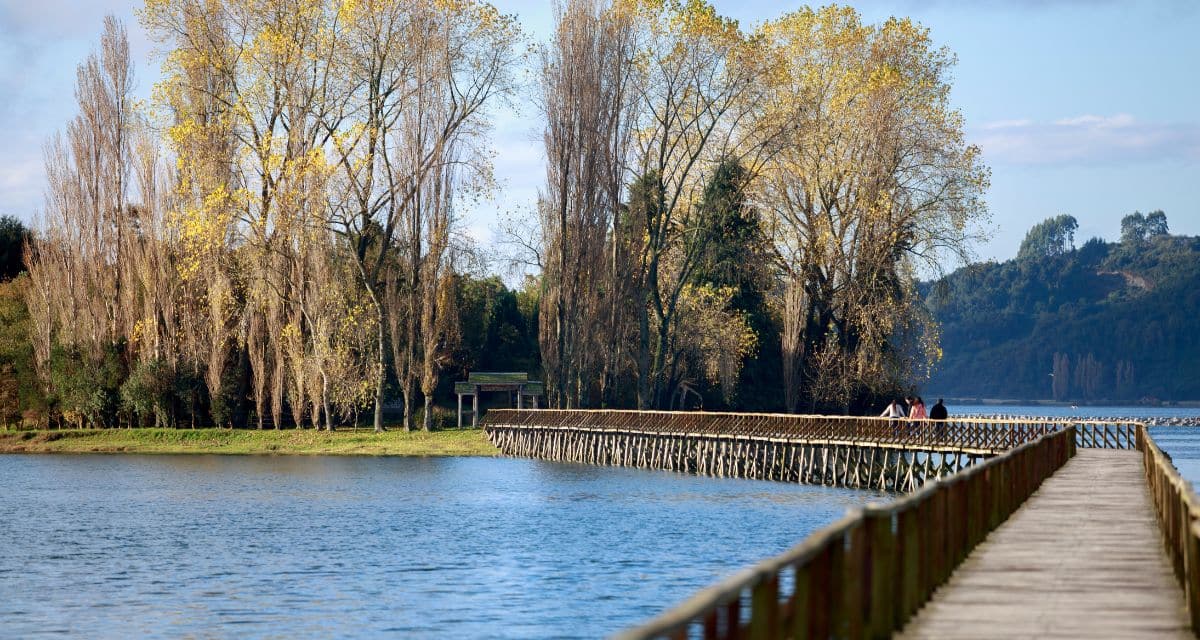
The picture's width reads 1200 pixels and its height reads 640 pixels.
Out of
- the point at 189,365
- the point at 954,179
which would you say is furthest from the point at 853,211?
the point at 189,365

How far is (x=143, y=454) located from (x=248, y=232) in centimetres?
1129

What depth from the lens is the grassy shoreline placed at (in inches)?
2685

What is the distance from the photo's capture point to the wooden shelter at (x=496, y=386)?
245 feet

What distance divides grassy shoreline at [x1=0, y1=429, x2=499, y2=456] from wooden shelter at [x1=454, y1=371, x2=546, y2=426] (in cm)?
284

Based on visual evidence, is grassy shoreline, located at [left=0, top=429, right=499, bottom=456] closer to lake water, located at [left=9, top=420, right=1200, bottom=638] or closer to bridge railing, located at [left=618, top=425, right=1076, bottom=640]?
lake water, located at [left=9, top=420, right=1200, bottom=638]

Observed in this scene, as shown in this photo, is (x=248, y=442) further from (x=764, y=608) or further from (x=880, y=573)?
(x=764, y=608)

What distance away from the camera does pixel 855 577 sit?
10.7 m

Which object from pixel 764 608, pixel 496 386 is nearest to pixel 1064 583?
pixel 764 608

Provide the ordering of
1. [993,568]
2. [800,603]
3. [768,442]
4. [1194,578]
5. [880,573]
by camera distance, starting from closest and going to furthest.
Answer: [800,603]
[880,573]
[1194,578]
[993,568]
[768,442]

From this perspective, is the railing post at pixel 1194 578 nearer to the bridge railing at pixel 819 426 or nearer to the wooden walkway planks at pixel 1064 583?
the wooden walkway planks at pixel 1064 583

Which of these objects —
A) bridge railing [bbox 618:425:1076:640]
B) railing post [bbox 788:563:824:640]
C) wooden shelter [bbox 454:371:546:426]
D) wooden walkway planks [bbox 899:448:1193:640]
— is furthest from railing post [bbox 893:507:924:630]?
wooden shelter [bbox 454:371:546:426]

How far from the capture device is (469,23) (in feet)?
221

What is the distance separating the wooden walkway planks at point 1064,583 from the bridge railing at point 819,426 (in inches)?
863

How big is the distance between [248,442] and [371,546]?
35319 mm
